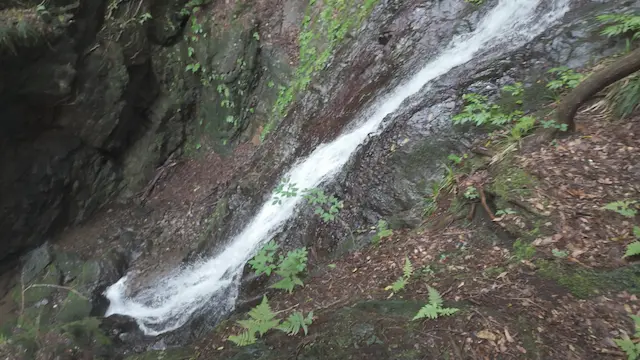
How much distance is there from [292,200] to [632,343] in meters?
5.08

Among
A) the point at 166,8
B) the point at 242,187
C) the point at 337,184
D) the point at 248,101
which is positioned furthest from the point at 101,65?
the point at 337,184

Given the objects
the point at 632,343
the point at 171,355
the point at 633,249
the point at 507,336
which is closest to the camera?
the point at 632,343

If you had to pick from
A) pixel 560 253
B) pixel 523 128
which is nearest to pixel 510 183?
pixel 523 128

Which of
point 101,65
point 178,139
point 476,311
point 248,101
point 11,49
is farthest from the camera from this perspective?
point 178,139

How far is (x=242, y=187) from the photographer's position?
8.30m

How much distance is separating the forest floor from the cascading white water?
6.19 feet

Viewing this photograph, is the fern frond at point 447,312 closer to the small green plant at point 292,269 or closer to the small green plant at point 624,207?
the small green plant at point 624,207

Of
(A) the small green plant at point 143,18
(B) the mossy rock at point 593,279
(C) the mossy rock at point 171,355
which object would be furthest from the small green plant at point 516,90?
(A) the small green plant at point 143,18

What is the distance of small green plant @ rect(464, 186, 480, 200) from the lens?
454cm

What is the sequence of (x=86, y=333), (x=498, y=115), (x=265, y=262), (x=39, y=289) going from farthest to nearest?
(x=39, y=289)
(x=86, y=333)
(x=265, y=262)
(x=498, y=115)

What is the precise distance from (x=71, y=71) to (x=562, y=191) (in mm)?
9136

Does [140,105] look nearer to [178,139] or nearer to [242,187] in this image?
[178,139]

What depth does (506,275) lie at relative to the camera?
3572mm

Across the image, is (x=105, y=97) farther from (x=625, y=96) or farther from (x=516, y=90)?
(x=625, y=96)
